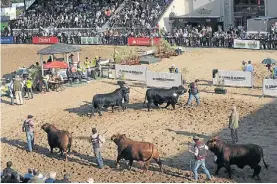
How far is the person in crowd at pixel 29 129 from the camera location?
17.8 m

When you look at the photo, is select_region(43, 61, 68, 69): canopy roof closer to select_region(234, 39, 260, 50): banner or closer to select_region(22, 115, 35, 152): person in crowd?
select_region(22, 115, 35, 152): person in crowd

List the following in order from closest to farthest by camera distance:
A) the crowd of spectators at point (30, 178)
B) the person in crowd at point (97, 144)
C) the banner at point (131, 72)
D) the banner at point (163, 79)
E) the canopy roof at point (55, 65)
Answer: the crowd of spectators at point (30, 178)
the person in crowd at point (97, 144)
the banner at point (163, 79)
the banner at point (131, 72)
the canopy roof at point (55, 65)

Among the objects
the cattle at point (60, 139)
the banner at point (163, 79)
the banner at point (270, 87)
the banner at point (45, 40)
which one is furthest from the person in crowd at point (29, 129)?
the banner at point (45, 40)

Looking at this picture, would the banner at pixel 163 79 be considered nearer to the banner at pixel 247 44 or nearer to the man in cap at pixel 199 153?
the man in cap at pixel 199 153

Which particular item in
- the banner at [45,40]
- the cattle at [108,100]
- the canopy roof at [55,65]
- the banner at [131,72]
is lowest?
the cattle at [108,100]

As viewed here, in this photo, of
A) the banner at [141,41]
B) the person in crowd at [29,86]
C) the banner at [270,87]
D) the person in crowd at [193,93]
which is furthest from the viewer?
the banner at [141,41]

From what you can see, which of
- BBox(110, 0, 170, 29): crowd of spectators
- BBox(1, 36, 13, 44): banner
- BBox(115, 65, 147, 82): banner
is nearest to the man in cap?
BBox(115, 65, 147, 82): banner

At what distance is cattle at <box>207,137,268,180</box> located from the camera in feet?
47.3

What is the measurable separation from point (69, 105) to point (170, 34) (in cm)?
1848

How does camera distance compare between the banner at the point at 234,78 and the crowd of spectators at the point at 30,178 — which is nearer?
the crowd of spectators at the point at 30,178

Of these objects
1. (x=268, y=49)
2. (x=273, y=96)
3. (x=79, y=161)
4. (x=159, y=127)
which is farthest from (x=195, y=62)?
(x=79, y=161)

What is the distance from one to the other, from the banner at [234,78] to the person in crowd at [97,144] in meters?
10.4

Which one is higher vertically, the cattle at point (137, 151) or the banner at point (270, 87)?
the banner at point (270, 87)

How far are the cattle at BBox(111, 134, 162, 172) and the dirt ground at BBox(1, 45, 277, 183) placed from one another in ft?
1.43
